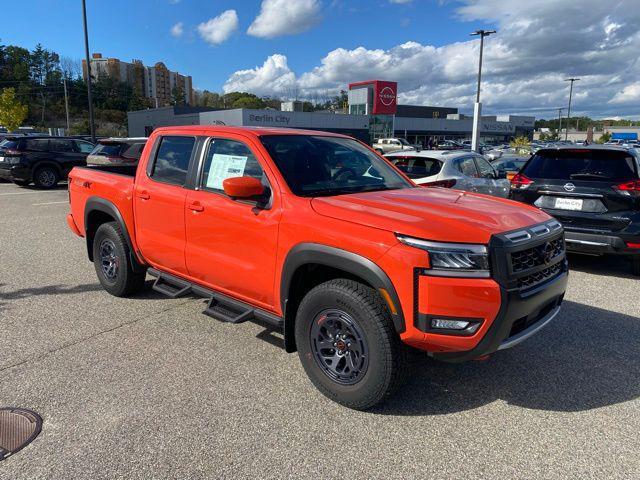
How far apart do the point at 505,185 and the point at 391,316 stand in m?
7.38

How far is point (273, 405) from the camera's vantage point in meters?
3.15

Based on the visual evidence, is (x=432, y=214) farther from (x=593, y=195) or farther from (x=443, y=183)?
(x=443, y=183)

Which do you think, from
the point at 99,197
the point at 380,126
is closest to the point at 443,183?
the point at 99,197

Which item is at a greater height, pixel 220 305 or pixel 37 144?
pixel 37 144

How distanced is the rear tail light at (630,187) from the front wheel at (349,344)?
4542mm

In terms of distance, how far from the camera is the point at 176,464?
257 cm

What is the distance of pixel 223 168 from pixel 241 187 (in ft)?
2.39

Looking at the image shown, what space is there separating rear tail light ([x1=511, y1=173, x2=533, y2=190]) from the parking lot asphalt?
2.23 m

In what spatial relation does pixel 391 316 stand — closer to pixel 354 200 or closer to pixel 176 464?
pixel 354 200

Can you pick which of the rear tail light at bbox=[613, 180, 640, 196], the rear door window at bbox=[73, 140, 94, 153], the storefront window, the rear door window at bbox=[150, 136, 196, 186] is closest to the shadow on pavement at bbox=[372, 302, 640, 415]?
the rear tail light at bbox=[613, 180, 640, 196]

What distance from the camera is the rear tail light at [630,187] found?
576cm

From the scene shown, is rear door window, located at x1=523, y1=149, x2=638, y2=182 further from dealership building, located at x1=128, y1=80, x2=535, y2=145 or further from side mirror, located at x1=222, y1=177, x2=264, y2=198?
dealership building, located at x1=128, y1=80, x2=535, y2=145

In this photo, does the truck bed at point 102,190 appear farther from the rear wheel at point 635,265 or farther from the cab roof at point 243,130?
the rear wheel at point 635,265

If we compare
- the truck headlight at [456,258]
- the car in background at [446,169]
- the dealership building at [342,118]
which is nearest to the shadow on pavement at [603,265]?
the car in background at [446,169]
